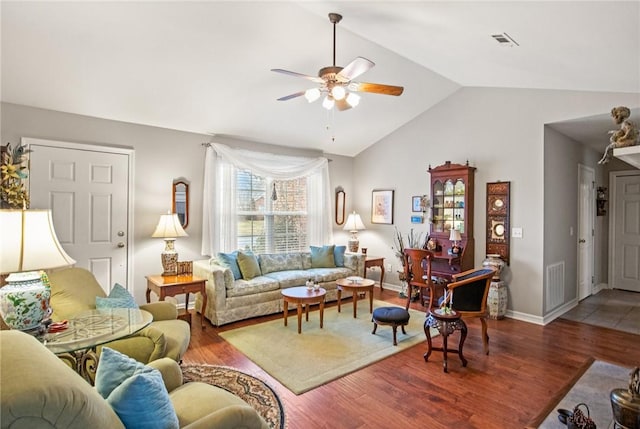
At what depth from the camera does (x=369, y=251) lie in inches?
263

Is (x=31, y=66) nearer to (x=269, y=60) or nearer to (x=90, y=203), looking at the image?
(x=90, y=203)

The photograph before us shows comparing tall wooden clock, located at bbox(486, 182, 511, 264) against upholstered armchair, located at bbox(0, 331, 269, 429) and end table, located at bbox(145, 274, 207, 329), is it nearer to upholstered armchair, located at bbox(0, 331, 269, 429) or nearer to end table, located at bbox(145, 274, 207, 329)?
end table, located at bbox(145, 274, 207, 329)

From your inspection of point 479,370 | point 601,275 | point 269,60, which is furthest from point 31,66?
point 601,275

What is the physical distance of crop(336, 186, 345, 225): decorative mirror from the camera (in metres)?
6.72

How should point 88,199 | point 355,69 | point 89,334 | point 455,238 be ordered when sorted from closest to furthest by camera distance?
1. point 89,334
2. point 355,69
3. point 88,199
4. point 455,238

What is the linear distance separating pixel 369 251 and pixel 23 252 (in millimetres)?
5618

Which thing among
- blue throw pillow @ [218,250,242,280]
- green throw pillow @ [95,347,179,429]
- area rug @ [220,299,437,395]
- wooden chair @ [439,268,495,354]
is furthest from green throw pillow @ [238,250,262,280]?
green throw pillow @ [95,347,179,429]

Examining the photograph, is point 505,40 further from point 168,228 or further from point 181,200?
point 181,200

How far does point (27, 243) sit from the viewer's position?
1676mm

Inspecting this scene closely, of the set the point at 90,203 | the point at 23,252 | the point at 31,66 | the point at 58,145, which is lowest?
the point at 23,252

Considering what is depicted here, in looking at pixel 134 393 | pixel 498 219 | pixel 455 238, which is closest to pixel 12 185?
pixel 134 393

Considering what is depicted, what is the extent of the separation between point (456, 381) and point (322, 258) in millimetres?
2992

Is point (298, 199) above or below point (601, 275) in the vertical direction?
above

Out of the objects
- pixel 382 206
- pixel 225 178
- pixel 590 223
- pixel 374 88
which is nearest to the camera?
pixel 374 88
